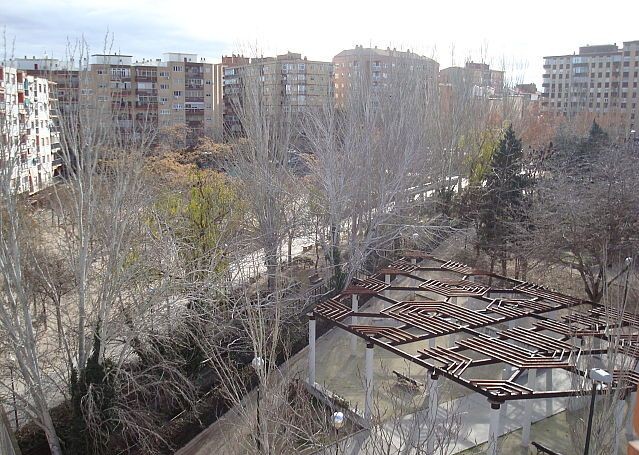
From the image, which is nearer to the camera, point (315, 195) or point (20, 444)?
point (20, 444)

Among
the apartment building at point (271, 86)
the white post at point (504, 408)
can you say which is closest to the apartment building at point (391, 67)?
the apartment building at point (271, 86)

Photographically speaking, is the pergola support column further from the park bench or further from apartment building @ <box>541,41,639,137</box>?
apartment building @ <box>541,41,639,137</box>

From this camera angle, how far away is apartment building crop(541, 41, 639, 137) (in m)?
69.6

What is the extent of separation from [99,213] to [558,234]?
11.8 metres

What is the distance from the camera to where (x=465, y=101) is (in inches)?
1130

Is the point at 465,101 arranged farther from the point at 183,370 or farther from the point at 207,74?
the point at 207,74

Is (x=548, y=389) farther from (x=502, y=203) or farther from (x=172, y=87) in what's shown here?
(x=172, y=87)

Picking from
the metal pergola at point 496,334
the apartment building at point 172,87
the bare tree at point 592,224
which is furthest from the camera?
the apartment building at point 172,87

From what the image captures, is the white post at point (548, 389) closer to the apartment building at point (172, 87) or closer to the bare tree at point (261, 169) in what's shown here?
the bare tree at point (261, 169)

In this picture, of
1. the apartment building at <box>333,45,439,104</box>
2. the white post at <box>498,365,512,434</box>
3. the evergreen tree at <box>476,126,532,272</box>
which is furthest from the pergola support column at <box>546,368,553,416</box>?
the apartment building at <box>333,45,439,104</box>

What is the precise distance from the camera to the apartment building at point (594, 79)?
2741 inches

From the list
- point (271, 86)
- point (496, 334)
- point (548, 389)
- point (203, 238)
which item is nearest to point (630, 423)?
point (548, 389)

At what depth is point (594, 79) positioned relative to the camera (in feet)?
246

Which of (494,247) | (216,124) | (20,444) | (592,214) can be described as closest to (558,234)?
(592,214)
